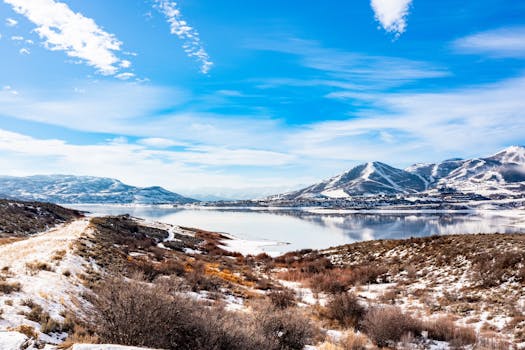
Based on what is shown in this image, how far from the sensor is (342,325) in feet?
40.3

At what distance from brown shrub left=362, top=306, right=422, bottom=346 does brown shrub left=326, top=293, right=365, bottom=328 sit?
1.05 m

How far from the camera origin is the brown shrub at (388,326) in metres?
10.4

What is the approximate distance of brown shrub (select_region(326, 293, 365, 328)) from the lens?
12530 mm

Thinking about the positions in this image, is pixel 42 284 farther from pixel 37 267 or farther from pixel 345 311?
pixel 345 311

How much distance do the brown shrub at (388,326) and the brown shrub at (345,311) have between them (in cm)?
105

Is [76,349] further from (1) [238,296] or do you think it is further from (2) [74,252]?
(2) [74,252]

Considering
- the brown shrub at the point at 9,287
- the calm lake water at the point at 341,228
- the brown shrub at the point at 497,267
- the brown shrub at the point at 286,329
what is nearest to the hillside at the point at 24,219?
the brown shrub at the point at 9,287

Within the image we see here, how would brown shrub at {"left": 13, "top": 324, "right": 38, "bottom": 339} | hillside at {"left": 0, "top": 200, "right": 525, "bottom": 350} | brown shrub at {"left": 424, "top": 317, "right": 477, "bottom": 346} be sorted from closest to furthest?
brown shrub at {"left": 13, "top": 324, "right": 38, "bottom": 339}
hillside at {"left": 0, "top": 200, "right": 525, "bottom": 350}
brown shrub at {"left": 424, "top": 317, "right": 477, "bottom": 346}

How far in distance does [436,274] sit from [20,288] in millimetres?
19975

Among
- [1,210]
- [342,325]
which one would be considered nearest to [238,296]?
[342,325]

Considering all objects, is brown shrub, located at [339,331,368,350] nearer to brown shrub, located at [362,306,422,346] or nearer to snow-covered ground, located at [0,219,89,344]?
brown shrub, located at [362,306,422,346]

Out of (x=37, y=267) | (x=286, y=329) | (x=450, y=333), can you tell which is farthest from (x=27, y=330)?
(x=450, y=333)

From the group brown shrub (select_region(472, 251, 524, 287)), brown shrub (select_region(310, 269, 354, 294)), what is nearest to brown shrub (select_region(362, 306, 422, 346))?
brown shrub (select_region(310, 269, 354, 294))

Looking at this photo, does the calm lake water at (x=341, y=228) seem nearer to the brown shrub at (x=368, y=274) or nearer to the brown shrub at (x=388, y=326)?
the brown shrub at (x=368, y=274)
